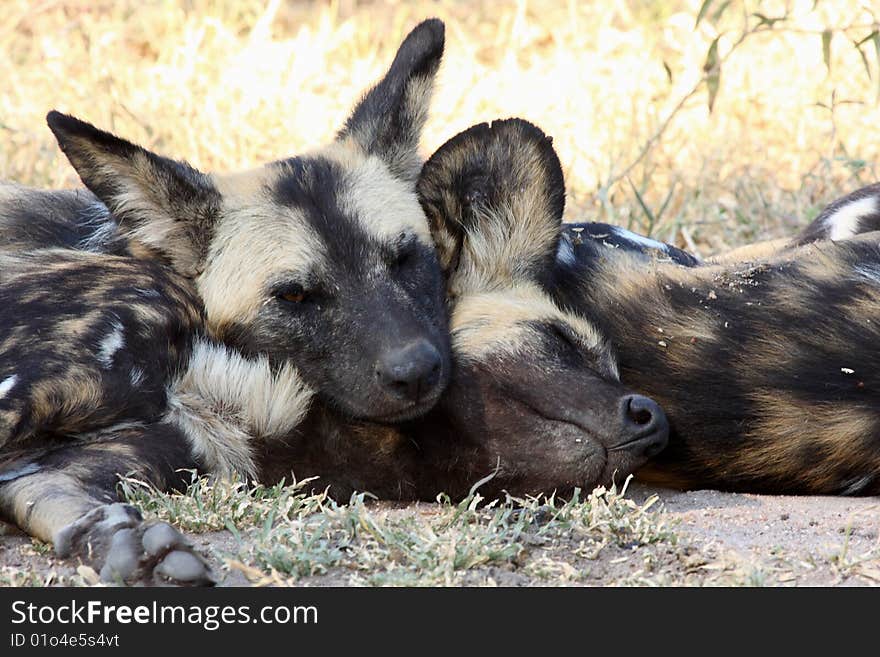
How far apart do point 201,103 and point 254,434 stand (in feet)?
8.95

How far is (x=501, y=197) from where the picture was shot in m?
2.84

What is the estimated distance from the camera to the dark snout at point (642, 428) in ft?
8.14

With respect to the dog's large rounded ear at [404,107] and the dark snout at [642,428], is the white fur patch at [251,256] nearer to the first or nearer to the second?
the dog's large rounded ear at [404,107]

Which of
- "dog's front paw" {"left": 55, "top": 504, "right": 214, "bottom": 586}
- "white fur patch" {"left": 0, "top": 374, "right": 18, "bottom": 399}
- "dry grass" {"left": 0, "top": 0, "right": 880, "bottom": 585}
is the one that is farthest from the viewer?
"dry grass" {"left": 0, "top": 0, "right": 880, "bottom": 585}

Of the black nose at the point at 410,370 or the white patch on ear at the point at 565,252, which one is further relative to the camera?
the white patch on ear at the point at 565,252

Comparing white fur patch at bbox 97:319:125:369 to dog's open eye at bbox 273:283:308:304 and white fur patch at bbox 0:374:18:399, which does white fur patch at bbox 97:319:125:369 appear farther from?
dog's open eye at bbox 273:283:308:304

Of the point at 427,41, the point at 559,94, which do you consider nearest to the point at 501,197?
the point at 427,41

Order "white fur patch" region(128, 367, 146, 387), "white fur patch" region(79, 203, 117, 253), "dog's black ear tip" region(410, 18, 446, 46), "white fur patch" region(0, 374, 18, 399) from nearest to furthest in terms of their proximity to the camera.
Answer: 1. "white fur patch" region(0, 374, 18, 399)
2. "white fur patch" region(128, 367, 146, 387)
3. "white fur patch" region(79, 203, 117, 253)
4. "dog's black ear tip" region(410, 18, 446, 46)

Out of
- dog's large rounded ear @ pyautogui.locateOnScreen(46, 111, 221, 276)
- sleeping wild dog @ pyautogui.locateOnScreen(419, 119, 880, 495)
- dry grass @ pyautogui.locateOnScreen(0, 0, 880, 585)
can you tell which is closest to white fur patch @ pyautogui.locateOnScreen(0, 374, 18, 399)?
dog's large rounded ear @ pyautogui.locateOnScreen(46, 111, 221, 276)

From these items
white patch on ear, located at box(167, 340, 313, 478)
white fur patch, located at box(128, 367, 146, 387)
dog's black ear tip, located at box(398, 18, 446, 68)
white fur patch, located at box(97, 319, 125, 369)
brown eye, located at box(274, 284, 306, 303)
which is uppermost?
dog's black ear tip, located at box(398, 18, 446, 68)

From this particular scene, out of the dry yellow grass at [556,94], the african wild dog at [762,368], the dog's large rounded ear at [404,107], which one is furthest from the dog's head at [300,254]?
the dry yellow grass at [556,94]

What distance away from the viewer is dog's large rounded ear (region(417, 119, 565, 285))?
2.82 metres

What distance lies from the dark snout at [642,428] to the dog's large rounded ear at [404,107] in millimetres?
868
